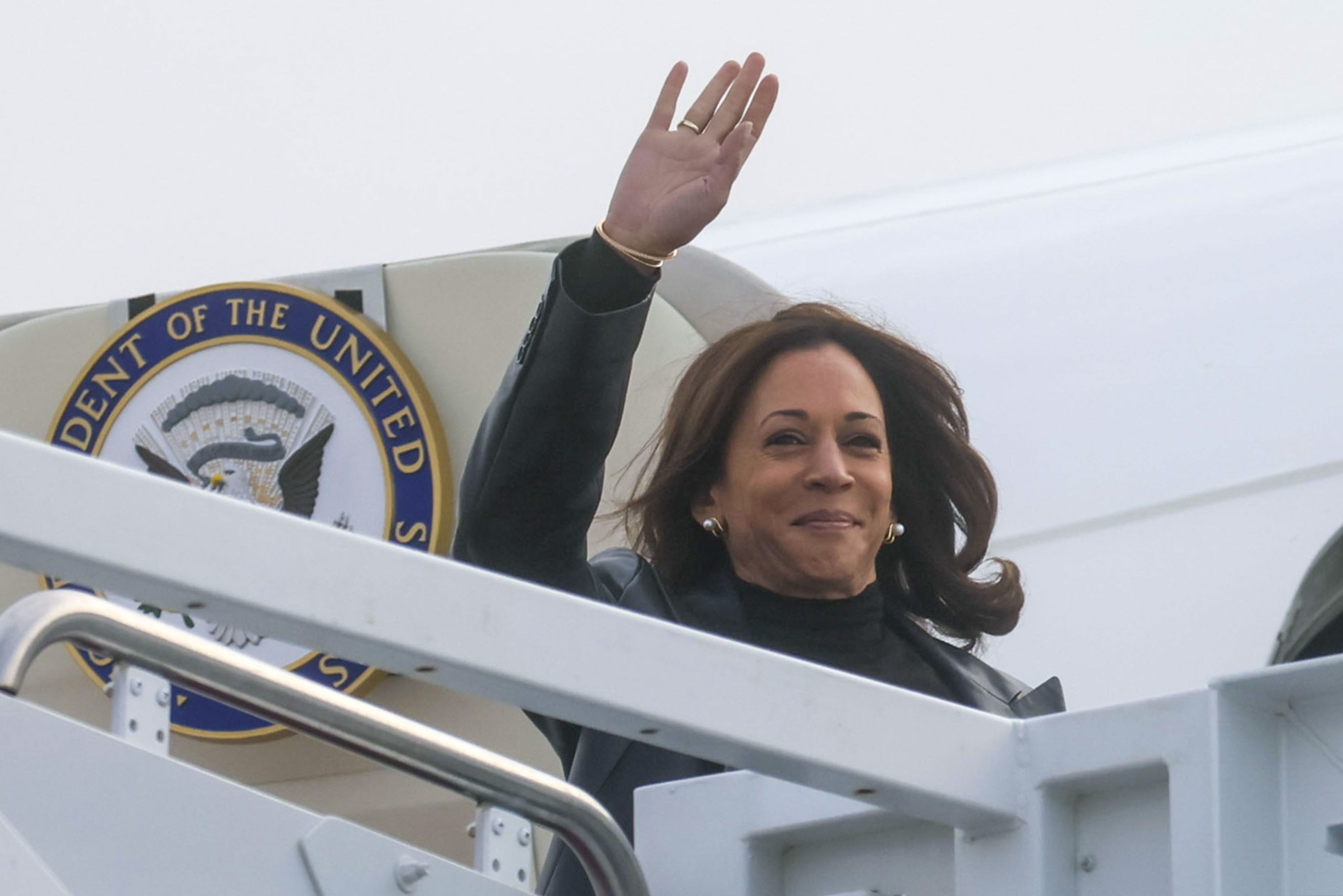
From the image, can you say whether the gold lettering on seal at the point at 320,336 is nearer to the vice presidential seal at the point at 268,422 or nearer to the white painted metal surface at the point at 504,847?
the vice presidential seal at the point at 268,422

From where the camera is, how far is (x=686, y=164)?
2305 mm

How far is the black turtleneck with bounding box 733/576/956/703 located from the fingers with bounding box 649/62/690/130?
59 cm

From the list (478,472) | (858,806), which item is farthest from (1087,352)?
(858,806)

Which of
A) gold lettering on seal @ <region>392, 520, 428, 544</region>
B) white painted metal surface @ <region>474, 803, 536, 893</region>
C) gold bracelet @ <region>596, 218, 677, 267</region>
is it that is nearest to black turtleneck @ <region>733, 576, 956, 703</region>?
gold bracelet @ <region>596, 218, 677, 267</region>

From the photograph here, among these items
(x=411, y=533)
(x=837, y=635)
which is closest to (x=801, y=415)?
(x=837, y=635)

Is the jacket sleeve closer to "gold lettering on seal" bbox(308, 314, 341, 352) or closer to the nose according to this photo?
the nose

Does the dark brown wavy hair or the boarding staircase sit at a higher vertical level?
the dark brown wavy hair

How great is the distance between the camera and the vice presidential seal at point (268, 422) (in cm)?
418

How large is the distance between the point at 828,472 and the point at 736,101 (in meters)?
0.46

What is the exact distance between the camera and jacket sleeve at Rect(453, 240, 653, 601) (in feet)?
7.52

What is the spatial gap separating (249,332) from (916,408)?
197 cm

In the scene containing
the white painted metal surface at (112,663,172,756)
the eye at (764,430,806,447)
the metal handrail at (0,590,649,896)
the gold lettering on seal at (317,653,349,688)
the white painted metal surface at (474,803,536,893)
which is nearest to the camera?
the metal handrail at (0,590,649,896)

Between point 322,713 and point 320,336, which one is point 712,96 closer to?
point 322,713

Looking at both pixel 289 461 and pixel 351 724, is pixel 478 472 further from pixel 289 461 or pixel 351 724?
pixel 289 461
